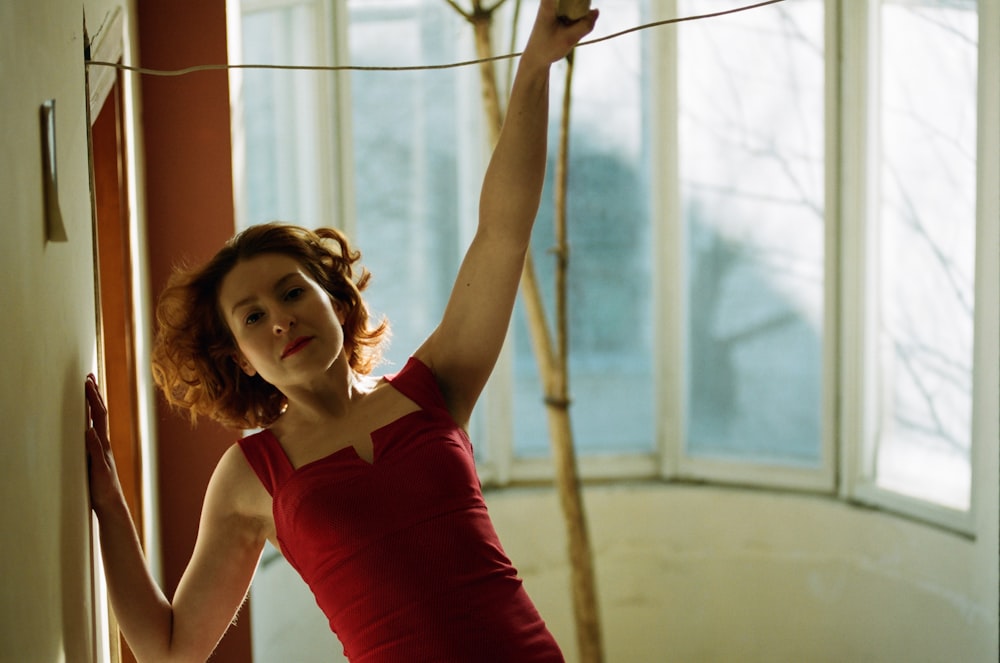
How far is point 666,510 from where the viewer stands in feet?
9.86

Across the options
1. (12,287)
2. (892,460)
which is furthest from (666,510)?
(12,287)

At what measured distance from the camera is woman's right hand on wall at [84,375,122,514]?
3.77 feet

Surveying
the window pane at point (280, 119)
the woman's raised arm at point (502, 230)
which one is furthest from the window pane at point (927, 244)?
the woman's raised arm at point (502, 230)

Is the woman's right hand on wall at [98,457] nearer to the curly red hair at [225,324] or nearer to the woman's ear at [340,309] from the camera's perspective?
the curly red hair at [225,324]

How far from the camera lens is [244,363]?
1.36 metres

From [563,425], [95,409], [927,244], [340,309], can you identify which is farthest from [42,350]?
[927,244]

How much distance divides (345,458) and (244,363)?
209 mm

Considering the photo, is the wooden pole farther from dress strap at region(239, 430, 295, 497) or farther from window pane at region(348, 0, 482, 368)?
dress strap at region(239, 430, 295, 497)

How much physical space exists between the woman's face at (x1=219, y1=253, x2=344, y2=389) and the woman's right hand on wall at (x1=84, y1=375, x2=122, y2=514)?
178 mm

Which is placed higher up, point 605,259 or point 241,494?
point 605,259

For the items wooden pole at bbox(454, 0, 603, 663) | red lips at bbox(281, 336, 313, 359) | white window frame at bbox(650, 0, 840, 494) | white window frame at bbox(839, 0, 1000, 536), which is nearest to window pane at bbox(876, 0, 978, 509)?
white window frame at bbox(839, 0, 1000, 536)

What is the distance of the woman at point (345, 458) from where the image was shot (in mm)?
1186

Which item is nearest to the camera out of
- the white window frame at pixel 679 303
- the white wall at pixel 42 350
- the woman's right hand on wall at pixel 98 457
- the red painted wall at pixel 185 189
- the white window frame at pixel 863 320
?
the white wall at pixel 42 350

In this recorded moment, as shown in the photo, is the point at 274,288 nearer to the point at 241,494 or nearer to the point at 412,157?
the point at 241,494
